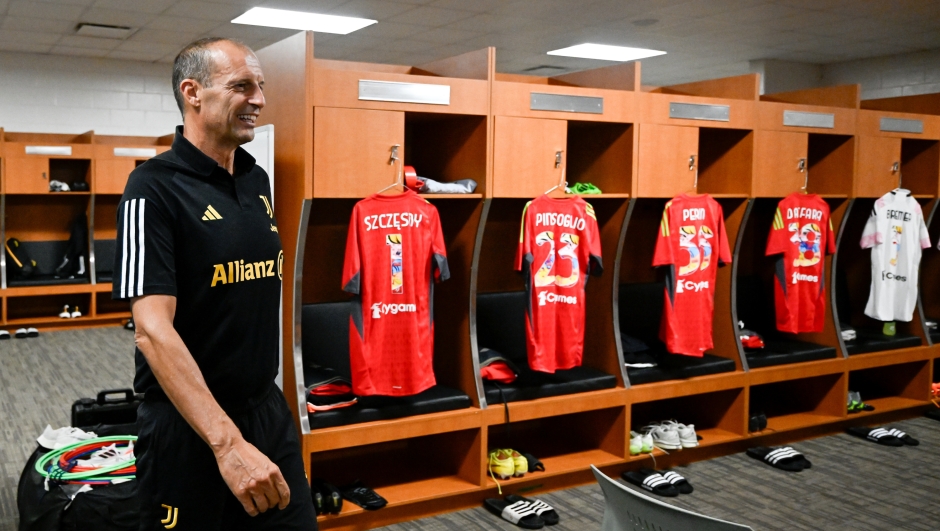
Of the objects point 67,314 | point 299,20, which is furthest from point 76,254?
point 299,20

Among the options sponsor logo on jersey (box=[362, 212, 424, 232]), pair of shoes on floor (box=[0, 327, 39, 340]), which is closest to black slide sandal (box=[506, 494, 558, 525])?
sponsor logo on jersey (box=[362, 212, 424, 232])

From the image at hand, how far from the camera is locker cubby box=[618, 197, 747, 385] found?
172 inches

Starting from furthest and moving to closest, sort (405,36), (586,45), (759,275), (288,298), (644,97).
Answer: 1. (586,45)
2. (405,36)
3. (759,275)
4. (644,97)
5. (288,298)

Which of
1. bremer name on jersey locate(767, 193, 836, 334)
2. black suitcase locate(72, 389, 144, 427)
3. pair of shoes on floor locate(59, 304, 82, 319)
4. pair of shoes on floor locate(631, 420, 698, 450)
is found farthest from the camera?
pair of shoes on floor locate(59, 304, 82, 319)

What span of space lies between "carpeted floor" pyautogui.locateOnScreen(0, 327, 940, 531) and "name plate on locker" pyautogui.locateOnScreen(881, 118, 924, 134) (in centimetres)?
188

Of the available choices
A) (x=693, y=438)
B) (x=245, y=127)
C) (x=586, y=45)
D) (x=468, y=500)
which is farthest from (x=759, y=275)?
(x=245, y=127)

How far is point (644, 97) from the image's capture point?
13.4 ft

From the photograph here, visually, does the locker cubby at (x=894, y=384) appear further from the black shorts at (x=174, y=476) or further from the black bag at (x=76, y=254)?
the black bag at (x=76, y=254)

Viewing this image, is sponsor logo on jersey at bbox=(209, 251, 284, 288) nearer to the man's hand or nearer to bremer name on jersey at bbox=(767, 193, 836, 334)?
the man's hand

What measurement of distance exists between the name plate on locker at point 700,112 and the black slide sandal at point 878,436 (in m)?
2.08

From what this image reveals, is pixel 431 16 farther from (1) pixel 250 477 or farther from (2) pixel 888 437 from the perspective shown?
(1) pixel 250 477

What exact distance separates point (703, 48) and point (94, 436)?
710 centimetres

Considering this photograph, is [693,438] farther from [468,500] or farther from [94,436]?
[94,436]

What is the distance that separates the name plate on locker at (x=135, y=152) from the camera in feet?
26.6
